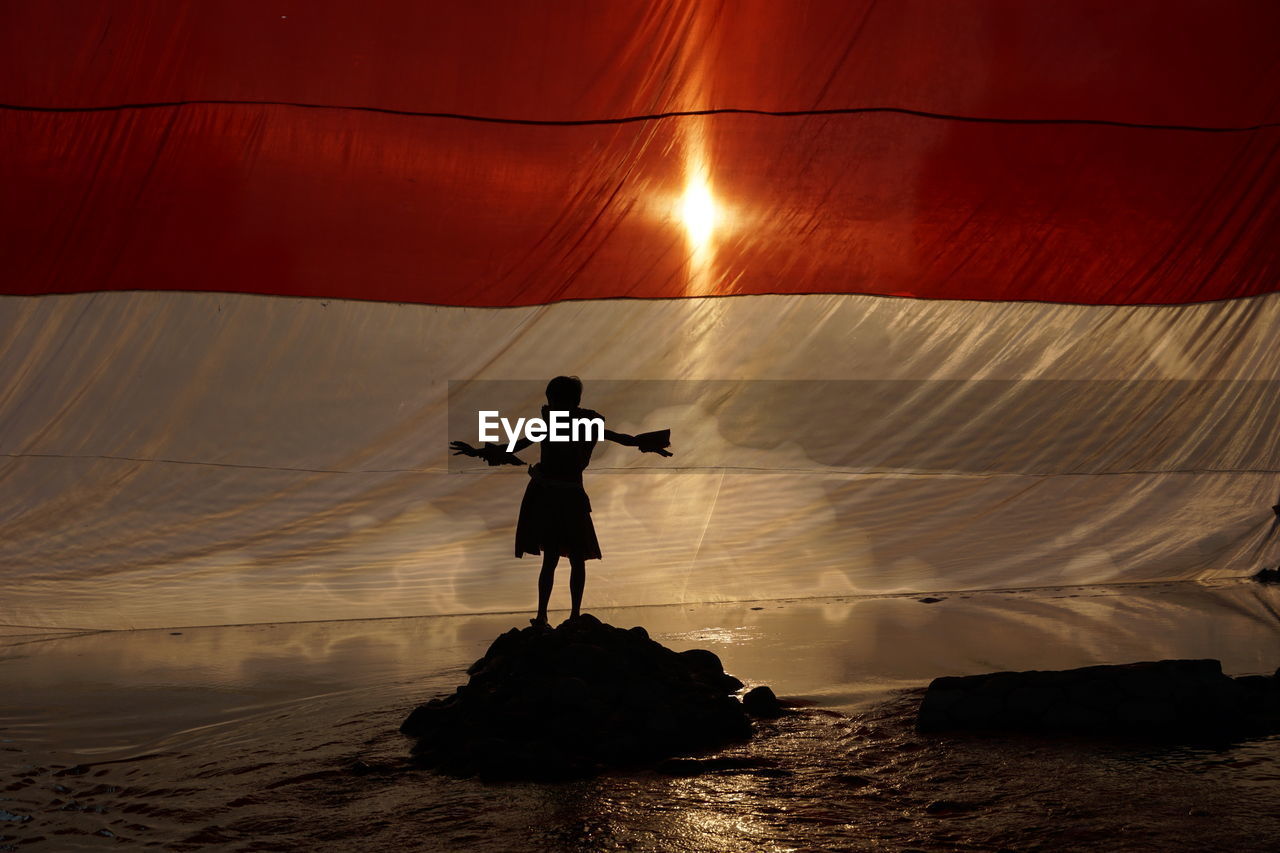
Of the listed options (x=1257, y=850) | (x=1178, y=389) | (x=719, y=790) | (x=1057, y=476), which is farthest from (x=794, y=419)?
(x=1257, y=850)

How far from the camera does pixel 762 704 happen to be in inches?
128

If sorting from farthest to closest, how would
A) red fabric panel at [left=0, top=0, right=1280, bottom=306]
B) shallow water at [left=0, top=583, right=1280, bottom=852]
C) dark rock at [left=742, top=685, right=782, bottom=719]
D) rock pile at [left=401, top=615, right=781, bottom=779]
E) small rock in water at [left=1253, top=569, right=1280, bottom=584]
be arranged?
small rock in water at [left=1253, top=569, right=1280, bottom=584] < red fabric panel at [left=0, top=0, right=1280, bottom=306] < dark rock at [left=742, top=685, right=782, bottom=719] < rock pile at [left=401, top=615, right=781, bottom=779] < shallow water at [left=0, top=583, right=1280, bottom=852]

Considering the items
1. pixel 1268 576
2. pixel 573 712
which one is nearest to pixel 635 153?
pixel 573 712

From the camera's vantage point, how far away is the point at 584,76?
523 cm

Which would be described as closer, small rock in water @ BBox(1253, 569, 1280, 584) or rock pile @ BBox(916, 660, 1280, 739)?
rock pile @ BBox(916, 660, 1280, 739)

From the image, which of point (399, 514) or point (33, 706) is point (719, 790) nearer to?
point (33, 706)

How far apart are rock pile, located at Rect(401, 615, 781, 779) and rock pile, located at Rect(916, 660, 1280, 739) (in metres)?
0.51

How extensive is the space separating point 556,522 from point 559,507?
5cm

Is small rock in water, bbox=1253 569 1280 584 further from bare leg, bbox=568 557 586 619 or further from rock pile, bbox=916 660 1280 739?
bare leg, bbox=568 557 586 619

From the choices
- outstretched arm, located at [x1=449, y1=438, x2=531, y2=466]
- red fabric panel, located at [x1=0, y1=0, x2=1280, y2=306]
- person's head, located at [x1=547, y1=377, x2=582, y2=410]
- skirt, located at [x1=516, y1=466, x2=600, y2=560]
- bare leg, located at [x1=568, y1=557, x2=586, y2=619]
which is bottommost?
bare leg, located at [x1=568, y1=557, x2=586, y2=619]

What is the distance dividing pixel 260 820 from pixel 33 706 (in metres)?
1.53

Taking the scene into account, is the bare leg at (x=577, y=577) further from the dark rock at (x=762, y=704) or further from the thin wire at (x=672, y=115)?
the thin wire at (x=672, y=115)

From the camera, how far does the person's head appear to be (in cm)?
419


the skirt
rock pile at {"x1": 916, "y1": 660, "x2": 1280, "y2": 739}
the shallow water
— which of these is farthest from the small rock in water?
the skirt
